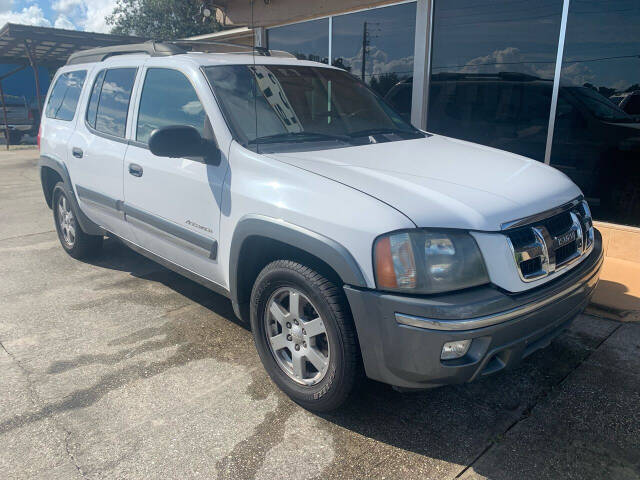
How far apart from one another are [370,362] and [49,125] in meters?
4.43

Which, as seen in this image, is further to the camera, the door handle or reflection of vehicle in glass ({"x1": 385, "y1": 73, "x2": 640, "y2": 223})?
reflection of vehicle in glass ({"x1": 385, "y1": 73, "x2": 640, "y2": 223})

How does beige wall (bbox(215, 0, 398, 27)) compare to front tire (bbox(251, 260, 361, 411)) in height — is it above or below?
above

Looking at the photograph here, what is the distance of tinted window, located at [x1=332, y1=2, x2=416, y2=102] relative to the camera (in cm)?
687

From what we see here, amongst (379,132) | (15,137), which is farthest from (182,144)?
(15,137)

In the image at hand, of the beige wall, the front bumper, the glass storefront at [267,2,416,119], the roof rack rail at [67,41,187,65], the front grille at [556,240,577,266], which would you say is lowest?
the front bumper

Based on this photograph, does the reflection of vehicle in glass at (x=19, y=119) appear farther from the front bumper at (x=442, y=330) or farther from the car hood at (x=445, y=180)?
the front bumper at (x=442, y=330)

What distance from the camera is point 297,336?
107 inches

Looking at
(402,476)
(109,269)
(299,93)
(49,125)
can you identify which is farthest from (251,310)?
(49,125)

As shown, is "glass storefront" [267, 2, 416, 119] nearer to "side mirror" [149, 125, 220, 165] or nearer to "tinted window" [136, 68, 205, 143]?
"tinted window" [136, 68, 205, 143]

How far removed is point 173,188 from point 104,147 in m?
1.16

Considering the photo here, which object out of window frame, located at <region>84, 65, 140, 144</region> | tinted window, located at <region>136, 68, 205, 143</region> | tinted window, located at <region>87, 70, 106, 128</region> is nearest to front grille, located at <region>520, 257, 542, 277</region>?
tinted window, located at <region>136, 68, 205, 143</region>

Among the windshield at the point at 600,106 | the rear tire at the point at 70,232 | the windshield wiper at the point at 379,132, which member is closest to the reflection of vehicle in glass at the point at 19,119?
the rear tire at the point at 70,232

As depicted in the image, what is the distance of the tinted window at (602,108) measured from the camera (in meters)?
4.91

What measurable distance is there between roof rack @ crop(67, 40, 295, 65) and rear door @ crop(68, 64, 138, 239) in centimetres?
17
